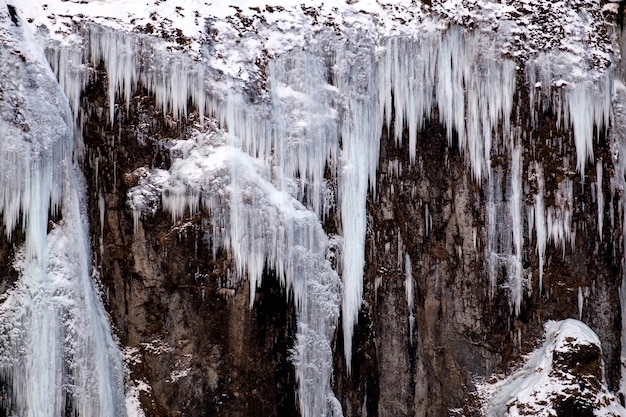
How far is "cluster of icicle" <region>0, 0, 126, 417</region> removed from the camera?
19.2 feet

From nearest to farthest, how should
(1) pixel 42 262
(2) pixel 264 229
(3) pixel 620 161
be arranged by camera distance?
1. (1) pixel 42 262
2. (2) pixel 264 229
3. (3) pixel 620 161

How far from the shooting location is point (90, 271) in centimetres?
662

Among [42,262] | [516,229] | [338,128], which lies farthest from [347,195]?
[42,262]

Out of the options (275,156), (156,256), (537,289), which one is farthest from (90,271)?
(537,289)

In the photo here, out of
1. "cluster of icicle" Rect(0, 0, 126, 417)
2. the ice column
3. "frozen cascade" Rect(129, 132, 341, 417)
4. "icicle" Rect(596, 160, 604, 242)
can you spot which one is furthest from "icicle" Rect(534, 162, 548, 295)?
"cluster of icicle" Rect(0, 0, 126, 417)

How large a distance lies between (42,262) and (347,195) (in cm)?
264

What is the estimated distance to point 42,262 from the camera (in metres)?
6.02

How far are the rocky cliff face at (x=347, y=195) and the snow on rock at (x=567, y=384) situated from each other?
0.03 m

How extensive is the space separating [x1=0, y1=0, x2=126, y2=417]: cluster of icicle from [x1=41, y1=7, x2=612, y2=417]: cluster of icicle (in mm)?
474

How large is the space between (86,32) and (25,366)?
8.91 ft

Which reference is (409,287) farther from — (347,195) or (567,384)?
(567,384)

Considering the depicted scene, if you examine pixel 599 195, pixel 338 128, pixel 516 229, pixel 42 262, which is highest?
pixel 338 128

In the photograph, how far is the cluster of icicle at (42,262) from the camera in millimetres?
5867

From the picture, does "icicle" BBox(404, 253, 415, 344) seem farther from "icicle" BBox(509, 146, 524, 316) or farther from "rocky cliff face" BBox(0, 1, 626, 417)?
"icicle" BBox(509, 146, 524, 316)
